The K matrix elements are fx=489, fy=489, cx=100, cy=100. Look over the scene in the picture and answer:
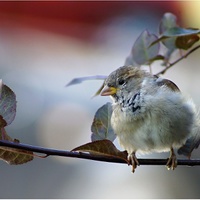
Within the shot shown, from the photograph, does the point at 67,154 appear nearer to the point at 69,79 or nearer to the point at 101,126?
the point at 101,126

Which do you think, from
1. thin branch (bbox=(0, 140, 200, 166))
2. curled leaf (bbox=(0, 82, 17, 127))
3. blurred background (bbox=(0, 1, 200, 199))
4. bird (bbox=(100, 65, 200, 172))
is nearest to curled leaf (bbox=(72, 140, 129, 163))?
thin branch (bbox=(0, 140, 200, 166))

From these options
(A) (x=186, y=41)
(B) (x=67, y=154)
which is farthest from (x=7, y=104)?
(A) (x=186, y=41)

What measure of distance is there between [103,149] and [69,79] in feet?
12.1

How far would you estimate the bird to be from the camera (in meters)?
1.36

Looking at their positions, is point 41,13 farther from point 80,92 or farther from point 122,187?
point 122,187

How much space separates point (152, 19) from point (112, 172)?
6.10ft

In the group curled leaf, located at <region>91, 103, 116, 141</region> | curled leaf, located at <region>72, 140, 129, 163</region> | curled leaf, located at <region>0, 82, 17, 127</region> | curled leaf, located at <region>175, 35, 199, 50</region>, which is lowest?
curled leaf, located at <region>72, 140, 129, 163</region>

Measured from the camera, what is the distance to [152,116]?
54.0 inches

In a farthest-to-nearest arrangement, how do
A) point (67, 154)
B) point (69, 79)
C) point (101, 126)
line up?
point (69, 79)
point (101, 126)
point (67, 154)

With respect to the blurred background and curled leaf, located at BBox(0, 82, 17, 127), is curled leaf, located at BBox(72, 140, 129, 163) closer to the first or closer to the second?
curled leaf, located at BBox(0, 82, 17, 127)

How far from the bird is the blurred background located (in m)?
1.34

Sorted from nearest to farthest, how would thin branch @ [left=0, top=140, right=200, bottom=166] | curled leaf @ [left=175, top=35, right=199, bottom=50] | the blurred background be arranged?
thin branch @ [left=0, top=140, right=200, bottom=166]
curled leaf @ [left=175, top=35, right=199, bottom=50]
the blurred background

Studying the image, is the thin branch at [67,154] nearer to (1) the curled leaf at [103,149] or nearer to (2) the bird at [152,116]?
(1) the curled leaf at [103,149]

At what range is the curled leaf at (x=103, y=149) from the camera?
90 cm
